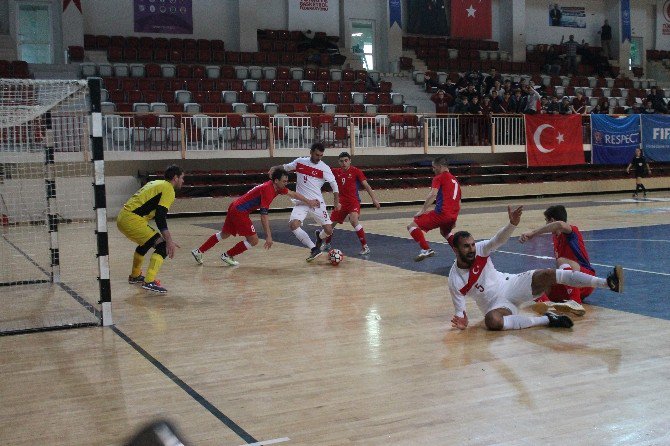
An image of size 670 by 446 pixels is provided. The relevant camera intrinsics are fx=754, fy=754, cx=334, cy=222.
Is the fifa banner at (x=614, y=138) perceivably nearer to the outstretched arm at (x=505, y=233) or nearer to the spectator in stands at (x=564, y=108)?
the spectator in stands at (x=564, y=108)

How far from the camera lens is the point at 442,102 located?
85.9 feet

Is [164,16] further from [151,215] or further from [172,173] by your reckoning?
[172,173]

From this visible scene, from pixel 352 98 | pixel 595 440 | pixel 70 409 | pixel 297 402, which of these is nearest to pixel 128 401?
pixel 70 409

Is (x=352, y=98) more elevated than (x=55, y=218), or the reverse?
(x=352, y=98)

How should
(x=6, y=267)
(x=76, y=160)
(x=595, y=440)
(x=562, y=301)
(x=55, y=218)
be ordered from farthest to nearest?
(x=76, y=160) → (x=6, y=267) → (x=55, y=218) → (x=562, y=301) → (x=595, y=440)

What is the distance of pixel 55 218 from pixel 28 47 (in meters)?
19.0

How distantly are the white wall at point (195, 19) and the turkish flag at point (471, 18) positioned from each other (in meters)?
10.5

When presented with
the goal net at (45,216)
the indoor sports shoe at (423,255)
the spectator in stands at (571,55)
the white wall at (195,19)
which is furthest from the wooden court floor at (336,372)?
the spectator in stands at (571,55)

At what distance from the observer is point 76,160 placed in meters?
18.8

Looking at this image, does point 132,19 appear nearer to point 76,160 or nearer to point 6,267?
point 76,160

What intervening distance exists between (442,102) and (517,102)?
8.59 ft

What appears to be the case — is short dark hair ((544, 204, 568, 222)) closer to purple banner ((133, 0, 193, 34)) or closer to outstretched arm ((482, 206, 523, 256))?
outstretched arm ((482, 206, 523, 256))

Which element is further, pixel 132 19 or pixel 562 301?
pixel 132 19

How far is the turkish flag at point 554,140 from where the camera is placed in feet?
85.3
